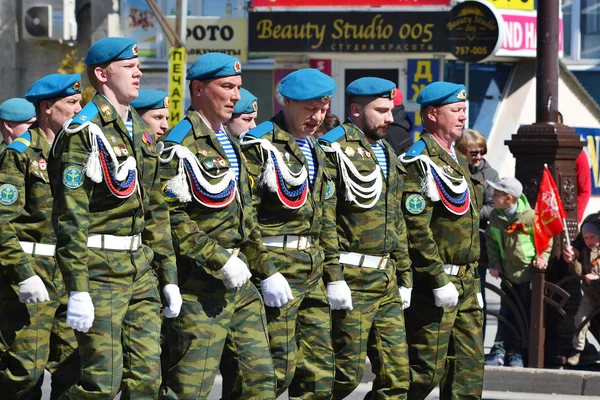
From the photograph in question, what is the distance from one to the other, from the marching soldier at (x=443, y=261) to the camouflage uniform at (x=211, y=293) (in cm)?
133

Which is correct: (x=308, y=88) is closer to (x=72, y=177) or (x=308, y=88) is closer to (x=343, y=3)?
(x=72, y=177)

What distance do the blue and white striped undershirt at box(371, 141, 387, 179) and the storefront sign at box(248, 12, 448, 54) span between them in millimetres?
13891

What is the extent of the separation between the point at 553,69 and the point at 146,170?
204 inches

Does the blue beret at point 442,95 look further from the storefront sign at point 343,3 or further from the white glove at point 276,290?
the storefront sign at point 343,3

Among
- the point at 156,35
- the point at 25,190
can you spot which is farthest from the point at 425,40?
the point at 25,190

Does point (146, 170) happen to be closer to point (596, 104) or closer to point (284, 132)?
point (284, 132)

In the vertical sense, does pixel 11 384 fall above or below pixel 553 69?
below

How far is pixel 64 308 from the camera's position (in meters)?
8.20

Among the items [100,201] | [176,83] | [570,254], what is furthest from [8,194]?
[176,83]

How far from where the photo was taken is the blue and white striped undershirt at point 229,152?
23.5ft

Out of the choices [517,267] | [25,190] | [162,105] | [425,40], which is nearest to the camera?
[25,190]

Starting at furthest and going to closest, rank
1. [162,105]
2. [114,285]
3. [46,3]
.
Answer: [46,3], [162,105], [114,285]

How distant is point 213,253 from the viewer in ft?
22.5

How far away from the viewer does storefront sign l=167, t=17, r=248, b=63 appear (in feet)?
76.1
